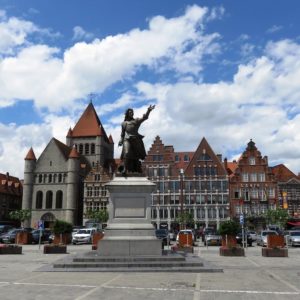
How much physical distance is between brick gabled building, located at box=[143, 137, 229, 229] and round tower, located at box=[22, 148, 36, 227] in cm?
2829

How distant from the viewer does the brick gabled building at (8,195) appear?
98.0 meters

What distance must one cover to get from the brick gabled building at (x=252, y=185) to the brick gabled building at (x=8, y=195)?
53.2 meters

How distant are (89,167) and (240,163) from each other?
133ft

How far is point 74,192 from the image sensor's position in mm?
90062

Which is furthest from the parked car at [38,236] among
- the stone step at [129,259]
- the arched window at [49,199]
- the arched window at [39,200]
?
the arched window at [39,200]

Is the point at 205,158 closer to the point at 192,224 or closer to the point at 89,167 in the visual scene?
the point at 192,224

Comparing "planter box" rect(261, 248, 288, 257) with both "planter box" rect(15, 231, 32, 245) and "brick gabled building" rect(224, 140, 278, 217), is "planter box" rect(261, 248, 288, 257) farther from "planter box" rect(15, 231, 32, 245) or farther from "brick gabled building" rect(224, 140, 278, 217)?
"brick gabled building" rect(224, 140, 278, 217)

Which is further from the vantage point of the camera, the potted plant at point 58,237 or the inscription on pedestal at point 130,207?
the potted plant at point 58,237

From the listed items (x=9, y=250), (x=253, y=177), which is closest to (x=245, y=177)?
(x=253, y=177)

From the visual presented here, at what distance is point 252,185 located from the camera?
77438mm

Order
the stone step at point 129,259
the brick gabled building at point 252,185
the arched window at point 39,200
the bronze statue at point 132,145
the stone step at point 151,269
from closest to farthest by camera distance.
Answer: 1. the stone step at point 151,269
2. the stone step at point 129,259
3. the bronze statue at point 132,145
4. the brick gabled building at point 252,185
5. the arched window at point 39,200

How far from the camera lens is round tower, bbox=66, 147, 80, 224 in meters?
88.1

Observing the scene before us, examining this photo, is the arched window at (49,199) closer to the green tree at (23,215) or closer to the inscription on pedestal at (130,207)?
the green tree at (23,215)

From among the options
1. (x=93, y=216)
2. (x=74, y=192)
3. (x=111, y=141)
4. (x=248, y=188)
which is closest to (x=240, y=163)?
(x=248, y=188)
